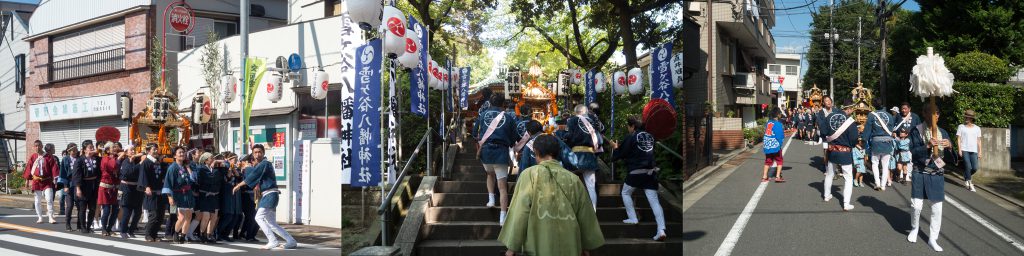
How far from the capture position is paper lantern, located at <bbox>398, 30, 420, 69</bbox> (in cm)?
656

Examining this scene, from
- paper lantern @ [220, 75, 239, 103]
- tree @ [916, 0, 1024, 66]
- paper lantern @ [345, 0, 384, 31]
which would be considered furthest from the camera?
paper lantern @ [220, 75, 239, 103]

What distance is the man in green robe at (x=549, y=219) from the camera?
5.03 meters

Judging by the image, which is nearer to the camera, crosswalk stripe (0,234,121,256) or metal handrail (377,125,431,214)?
metal handrail (377,125,431,214)

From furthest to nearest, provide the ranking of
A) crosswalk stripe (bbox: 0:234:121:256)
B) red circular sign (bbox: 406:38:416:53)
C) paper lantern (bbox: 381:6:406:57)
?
crosswalk stripe (bbox: 0:234:121:256)
paper lantern (bbox: 381:6:406:57)
red circular sign (bbox: 406:38:416:53)

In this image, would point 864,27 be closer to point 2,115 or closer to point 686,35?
point 686,35

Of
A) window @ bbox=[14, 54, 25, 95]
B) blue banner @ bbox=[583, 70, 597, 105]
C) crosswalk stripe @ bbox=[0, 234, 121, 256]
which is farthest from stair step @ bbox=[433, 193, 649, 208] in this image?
window @ bbox=[14, 54, 25, 95]

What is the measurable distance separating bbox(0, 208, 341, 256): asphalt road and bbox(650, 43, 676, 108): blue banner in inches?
356

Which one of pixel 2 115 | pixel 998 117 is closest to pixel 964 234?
pixel 998 117

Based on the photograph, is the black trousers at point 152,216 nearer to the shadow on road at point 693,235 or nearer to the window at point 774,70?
the shadow on road at point 693,235

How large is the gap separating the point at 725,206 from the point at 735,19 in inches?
34.6

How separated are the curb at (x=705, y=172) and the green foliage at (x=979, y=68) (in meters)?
1.05

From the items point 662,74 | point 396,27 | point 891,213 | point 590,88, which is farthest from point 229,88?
point 891,213

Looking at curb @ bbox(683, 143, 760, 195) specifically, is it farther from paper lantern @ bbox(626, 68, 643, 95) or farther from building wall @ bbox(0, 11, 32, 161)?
building wall @ bbox(0, 11, 32, 161)

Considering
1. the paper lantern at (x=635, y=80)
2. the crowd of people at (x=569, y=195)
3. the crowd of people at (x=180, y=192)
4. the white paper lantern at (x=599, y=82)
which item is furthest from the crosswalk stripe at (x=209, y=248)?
the paper lantern at (x=635, y=80)
